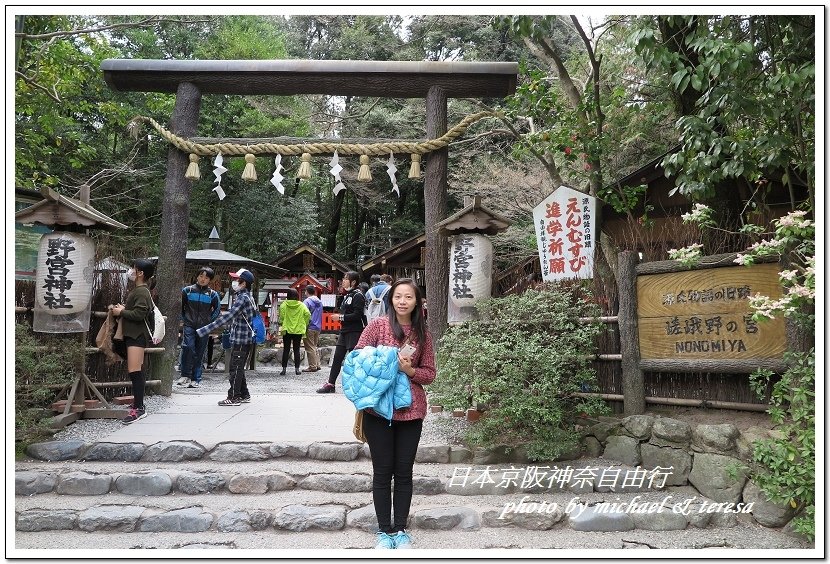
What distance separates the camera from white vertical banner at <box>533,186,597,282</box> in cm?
779

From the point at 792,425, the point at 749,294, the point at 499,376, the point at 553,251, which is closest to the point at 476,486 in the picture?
the point at 499,376

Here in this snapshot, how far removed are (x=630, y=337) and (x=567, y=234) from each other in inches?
95.7

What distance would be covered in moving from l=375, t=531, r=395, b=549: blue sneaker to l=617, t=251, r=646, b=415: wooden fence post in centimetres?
303

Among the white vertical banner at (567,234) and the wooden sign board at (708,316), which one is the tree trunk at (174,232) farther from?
the wooden sign board at (708,316)

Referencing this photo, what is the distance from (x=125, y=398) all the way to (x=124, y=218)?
1472 cm

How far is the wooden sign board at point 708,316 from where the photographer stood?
4.99m

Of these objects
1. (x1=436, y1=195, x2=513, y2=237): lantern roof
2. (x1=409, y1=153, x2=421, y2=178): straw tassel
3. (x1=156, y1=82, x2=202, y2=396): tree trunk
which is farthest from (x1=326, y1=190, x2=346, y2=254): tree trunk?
(x1=436, y1=195, x2=513, y2=237): lantern roof

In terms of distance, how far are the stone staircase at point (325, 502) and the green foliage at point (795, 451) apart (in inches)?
14.4

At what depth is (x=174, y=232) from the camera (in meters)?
8.58

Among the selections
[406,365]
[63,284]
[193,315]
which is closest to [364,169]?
[193,315]

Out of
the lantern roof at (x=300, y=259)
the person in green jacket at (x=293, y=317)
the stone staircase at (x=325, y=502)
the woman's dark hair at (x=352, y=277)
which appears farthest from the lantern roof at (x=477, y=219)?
the lantern roof at (x=300, y=259)

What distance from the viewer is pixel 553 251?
8062 millimetres

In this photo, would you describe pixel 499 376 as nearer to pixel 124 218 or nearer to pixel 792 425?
pixel 792 425

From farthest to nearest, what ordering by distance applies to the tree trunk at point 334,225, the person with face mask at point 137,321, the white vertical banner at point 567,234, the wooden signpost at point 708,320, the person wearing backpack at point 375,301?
1. the tree trunk at point 334,225
2. the person wearing backpack at point 375,301
3. the white vertical banner at point 567,234
4. the person with face mask at point 137,321
5. the wooden signpost at point 708,320
